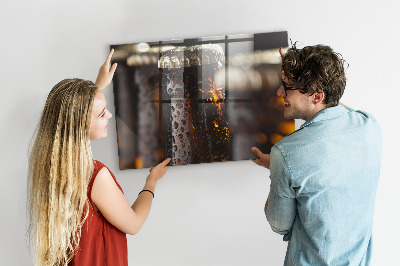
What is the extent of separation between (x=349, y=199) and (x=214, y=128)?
729 millimetres

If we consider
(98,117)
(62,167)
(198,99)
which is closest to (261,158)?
(198,99)

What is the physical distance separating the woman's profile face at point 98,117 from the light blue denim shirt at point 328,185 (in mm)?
636

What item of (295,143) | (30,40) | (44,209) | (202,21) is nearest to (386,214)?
(295,143)

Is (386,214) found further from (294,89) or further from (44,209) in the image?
(44,209)

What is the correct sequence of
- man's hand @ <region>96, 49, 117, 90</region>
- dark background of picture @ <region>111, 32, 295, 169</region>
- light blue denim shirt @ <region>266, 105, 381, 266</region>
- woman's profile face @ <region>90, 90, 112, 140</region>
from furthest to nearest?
dark background of picture @ <region>111, 32, 295, 169</region> → man's hand @ <region>96, 49, 117, 90</region> → woman's profile face @ <region>90, 90, 112, 140</region> → light blue denim shirt @ <region>266, 105, 381, 266</region>

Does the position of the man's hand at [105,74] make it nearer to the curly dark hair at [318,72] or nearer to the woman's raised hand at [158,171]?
the woman's raised hand at [158,171]

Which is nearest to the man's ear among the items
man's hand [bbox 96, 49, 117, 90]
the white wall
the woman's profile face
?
the white wall

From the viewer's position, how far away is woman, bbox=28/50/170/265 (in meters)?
1.32

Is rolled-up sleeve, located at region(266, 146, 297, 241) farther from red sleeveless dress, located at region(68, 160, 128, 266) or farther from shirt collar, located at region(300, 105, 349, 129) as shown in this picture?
red sleeveless dress, located at region(68, 160, 128, 266)

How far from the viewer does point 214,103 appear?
5.97ft

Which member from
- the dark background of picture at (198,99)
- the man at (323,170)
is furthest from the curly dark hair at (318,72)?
the dark background of picture at (198,99)

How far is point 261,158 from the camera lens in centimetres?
180

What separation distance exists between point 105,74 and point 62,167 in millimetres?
536

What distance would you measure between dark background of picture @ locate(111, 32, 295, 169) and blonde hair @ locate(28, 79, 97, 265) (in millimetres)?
464
